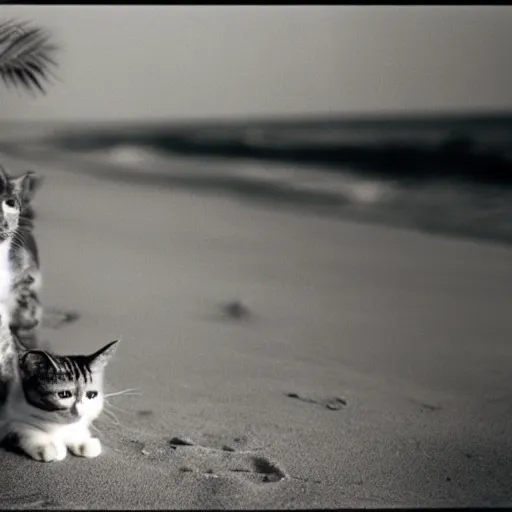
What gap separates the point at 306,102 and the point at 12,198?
72cm

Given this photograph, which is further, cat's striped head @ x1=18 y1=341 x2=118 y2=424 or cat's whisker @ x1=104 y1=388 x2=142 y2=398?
cat's whisker @ x1=104 y1=388 x2=142 y2=398

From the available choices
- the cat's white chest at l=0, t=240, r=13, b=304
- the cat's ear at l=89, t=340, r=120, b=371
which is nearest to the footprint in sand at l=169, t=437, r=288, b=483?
the cat's ear at l=89, t=340, r=120, b=371

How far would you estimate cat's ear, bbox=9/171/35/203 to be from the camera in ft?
5.60

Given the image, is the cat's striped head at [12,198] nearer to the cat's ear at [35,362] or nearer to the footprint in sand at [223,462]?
the cat's ear at [35,362]

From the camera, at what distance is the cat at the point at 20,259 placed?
5.52 ft

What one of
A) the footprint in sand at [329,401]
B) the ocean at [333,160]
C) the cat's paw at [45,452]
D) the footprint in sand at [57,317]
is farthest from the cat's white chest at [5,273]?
the footprint in sand at [329,401]

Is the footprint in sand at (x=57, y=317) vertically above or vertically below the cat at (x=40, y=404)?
above

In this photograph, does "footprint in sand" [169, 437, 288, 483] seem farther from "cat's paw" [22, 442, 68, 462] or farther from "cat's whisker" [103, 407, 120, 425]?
"cat's paw" [22, 442, 68, 462]

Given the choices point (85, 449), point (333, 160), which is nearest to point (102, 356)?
point (85, 449)

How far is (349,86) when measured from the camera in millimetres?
1728

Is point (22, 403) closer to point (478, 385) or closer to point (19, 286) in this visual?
point (19, 286)

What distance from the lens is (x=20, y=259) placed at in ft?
5.61

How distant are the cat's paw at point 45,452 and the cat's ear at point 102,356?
191mm

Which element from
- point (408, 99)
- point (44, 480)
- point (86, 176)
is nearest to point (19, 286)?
point (86, 176)
